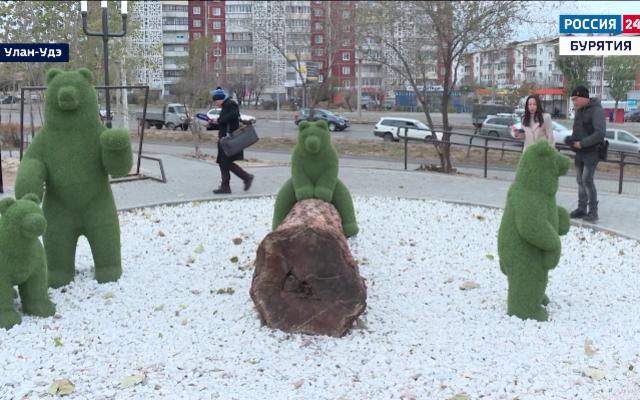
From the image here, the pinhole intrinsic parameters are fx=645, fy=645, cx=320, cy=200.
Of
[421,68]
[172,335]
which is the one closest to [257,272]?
[172,335]

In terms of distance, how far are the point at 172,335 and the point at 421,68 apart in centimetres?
1148

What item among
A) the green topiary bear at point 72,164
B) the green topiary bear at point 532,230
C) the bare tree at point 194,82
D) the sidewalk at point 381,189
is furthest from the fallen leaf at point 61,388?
the bare tree at point 194,82

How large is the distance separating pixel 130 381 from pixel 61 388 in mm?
340

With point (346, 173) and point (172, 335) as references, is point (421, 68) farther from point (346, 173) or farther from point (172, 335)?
point (172, 335)

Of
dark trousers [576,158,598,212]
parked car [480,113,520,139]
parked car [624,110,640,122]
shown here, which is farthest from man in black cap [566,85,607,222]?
parked car [624,110,640,122]

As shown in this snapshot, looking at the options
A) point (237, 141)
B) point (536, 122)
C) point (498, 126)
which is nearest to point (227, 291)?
point (536, 122)

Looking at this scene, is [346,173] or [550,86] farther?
[550,86]

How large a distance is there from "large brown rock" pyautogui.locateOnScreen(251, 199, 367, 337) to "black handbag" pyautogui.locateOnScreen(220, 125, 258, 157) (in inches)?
186

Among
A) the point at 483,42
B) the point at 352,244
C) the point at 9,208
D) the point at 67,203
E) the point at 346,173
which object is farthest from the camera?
the point at 483,42

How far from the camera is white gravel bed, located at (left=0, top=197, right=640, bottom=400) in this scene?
3420 millimetres

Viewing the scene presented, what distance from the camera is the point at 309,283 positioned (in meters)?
3.98

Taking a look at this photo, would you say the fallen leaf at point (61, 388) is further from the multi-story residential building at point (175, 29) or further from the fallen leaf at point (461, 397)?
the multi-story residential building at point (175, 29)

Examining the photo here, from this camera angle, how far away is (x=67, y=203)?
4.63m

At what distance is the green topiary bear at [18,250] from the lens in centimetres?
383
